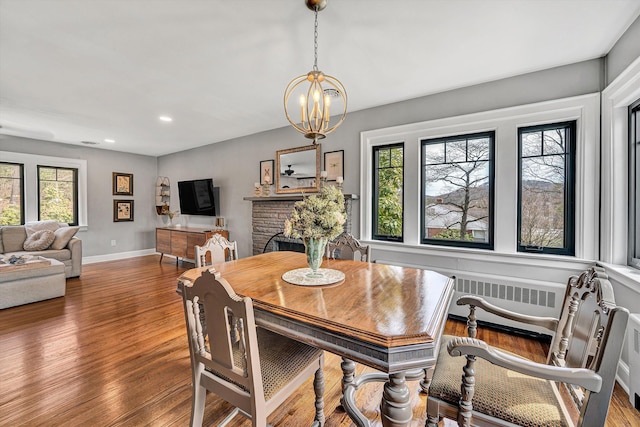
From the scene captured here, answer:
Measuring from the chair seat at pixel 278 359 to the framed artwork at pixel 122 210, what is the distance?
6529 mm

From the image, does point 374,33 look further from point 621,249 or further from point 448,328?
point 448,328

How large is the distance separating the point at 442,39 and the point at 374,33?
1.79 ft

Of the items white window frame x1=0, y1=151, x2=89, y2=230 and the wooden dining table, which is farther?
white window frame x1=0, y1=151, x2=89, y2=230

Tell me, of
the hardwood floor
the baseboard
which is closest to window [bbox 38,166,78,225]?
the baseboard

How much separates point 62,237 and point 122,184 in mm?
2151

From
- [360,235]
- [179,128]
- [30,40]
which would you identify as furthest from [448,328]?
[179,128]

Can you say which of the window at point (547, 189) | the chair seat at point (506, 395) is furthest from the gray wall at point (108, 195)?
the window at point (547, 189)

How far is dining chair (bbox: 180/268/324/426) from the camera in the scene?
1.09 metres

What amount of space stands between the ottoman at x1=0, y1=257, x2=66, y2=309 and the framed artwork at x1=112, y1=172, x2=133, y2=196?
120 inches

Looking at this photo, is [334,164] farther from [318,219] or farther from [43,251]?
[43,251]

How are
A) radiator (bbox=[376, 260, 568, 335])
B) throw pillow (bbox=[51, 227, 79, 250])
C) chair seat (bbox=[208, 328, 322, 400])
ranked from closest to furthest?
1. chair seat (bbox=[208, 328, 322, 400])
2. radiator (bbox=[376, 260, 568, 335])
3. throw pillow (bbox=[51, 227, 79, 250])

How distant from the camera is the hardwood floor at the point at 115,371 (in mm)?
1666

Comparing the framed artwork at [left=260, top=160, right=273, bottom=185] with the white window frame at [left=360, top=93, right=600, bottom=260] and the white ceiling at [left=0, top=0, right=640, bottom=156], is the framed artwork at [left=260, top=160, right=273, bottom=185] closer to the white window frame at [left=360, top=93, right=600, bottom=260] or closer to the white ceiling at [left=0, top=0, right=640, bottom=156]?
the white ceiling at [left=0, top=0, right=640, bottom=156]

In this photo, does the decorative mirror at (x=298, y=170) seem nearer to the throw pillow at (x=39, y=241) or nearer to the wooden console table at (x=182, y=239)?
the wooden console table at (x=182, y=239)
